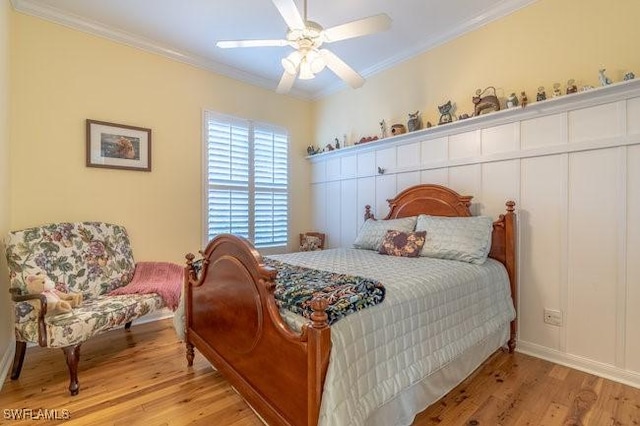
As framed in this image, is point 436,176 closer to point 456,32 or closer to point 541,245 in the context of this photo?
point 541,245

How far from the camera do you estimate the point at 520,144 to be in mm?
2582

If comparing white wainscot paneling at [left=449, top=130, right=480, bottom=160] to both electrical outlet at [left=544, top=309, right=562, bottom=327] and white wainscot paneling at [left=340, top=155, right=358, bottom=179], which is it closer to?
white wainscot paneling at [left=340, top=155, right=358, bottom=179]

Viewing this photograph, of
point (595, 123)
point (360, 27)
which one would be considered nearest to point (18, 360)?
point (360, 27)

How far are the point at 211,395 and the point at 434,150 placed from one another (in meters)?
2.78

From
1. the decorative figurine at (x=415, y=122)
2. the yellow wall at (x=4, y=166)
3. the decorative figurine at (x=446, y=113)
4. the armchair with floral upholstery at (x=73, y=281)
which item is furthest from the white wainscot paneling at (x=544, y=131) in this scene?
the yellow wall at (x=4, y=166)

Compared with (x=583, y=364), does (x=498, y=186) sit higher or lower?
higher

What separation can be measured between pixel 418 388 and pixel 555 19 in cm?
285

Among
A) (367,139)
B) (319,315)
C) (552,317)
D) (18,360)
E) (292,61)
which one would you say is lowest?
(18,360)

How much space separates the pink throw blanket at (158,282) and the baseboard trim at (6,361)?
0.73 m

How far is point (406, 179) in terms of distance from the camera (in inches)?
135

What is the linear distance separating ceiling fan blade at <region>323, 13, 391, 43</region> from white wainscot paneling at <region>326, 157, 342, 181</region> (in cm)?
226

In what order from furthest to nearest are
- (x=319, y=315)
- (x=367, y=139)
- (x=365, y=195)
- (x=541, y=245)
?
(x=365, y=195) < (x=367, y=139) < (x=541, y=245) < (x=319, y=315)

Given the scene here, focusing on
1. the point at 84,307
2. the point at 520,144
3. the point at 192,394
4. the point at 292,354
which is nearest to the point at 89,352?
the point at 84,307
